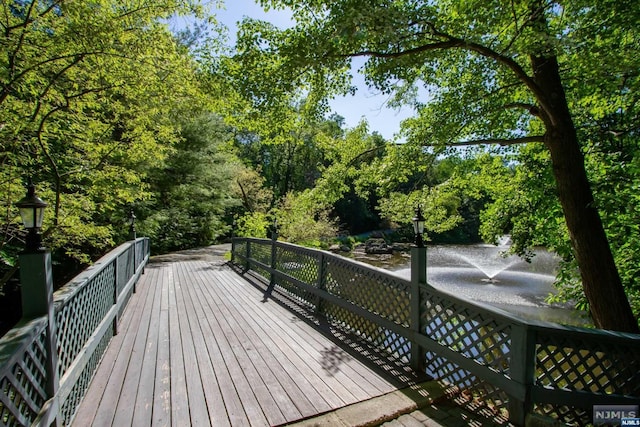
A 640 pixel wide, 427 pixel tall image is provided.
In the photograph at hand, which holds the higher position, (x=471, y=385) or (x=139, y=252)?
(x=139, y=252)

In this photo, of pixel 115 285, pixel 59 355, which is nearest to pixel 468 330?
pixel 59 355

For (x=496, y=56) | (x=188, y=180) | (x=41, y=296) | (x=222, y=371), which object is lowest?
(x=222, y=371)

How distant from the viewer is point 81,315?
262cm

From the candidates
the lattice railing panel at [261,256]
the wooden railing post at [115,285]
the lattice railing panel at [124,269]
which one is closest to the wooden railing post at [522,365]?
the wooden railing post at [115,285]

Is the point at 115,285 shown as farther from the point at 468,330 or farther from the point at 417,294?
the point at 468,330

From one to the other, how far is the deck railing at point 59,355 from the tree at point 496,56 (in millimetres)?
3156

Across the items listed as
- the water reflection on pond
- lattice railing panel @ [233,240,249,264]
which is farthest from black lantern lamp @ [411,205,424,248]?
lattice railing panel @ [233,240,249,264]

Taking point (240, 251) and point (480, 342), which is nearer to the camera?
Result: point (480, 342)

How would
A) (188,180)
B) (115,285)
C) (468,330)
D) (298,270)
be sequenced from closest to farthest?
(468,330) → (115,285) → (298,270) → (188,180)

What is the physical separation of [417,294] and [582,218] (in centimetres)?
245

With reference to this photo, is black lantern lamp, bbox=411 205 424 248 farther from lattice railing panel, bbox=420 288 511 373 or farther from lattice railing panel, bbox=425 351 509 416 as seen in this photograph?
lattice railing panel, bbox=425 351 509 416

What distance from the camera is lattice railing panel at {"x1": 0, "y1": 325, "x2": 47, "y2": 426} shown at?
1480 mm

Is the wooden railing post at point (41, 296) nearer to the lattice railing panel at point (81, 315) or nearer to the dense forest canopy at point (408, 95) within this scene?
the lattice railing panel at point (81, 315)

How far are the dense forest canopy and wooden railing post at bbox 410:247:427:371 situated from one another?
2148 mm
